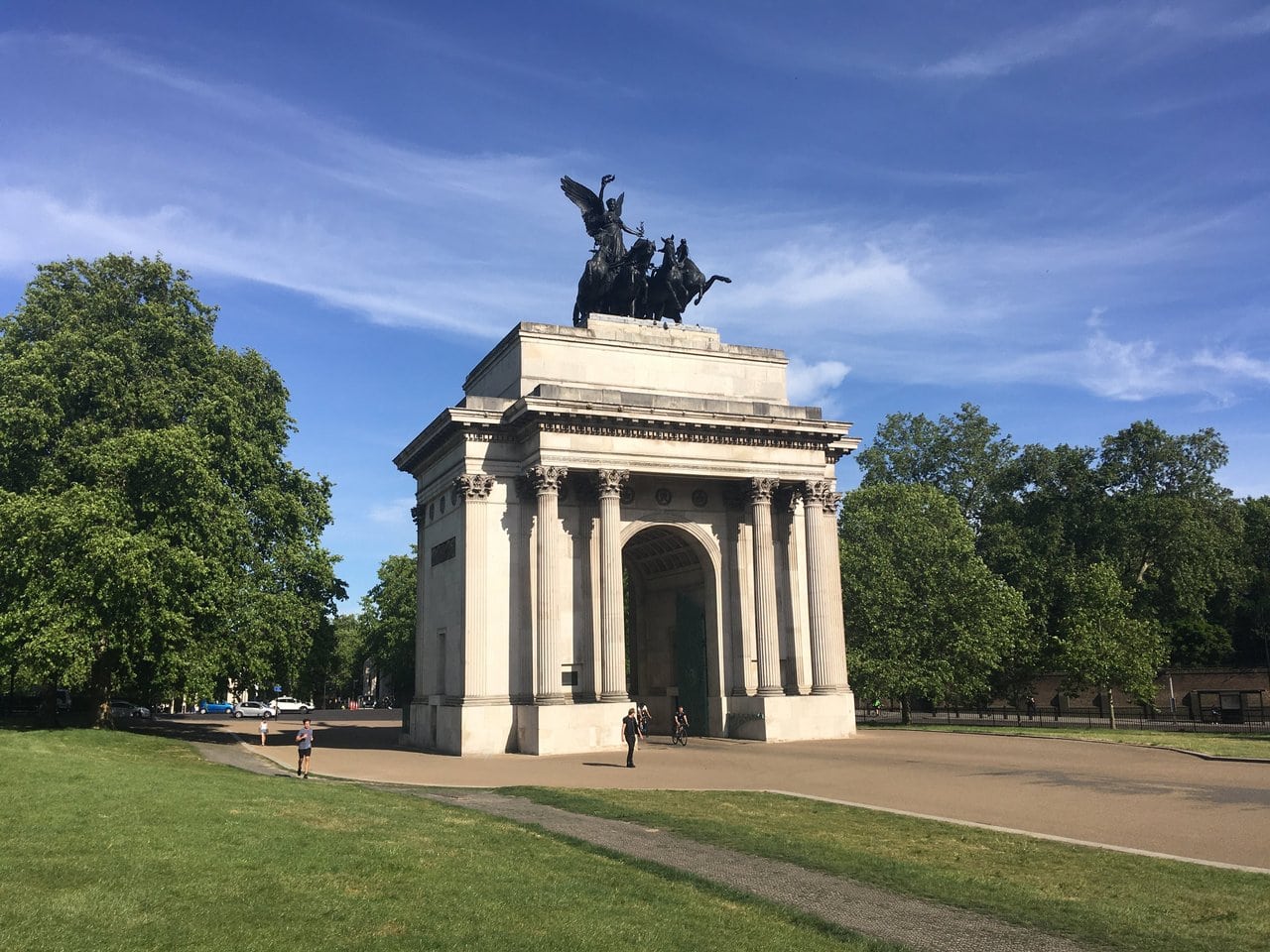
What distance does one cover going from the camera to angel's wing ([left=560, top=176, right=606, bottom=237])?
46906 mm

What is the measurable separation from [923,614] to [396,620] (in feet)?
185

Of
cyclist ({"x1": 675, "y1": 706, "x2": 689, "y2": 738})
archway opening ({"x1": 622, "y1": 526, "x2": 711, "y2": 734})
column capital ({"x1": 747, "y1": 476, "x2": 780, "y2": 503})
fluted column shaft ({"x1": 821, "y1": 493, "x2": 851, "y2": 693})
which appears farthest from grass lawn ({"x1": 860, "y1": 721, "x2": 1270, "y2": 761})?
column capital ({"x1": 747, "y1": 476, "x2": 780, "y2": 503})

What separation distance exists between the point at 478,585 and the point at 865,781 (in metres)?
18.8

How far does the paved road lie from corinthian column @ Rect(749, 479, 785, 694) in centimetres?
304

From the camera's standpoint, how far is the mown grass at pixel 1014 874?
1134 centimetres

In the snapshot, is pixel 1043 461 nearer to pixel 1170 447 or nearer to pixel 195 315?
pixel 1170 447

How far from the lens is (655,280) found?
46.6 metres

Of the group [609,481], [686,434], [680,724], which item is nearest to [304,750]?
[680,724]

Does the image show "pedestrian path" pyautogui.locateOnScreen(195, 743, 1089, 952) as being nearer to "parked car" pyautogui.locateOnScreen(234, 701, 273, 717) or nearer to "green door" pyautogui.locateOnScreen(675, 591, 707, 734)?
"green door" pyautogui.locateOnScreen(675, 591, 707, 734)

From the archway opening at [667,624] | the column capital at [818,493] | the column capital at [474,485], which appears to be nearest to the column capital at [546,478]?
the column capital at [474,485]

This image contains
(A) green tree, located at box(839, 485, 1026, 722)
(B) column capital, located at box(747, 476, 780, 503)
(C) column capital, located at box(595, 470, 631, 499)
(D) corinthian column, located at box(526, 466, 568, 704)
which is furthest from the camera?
(A) green tree, located at box(839, 485, 1026, 722)

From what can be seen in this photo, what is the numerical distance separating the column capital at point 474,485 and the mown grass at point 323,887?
21.4 m

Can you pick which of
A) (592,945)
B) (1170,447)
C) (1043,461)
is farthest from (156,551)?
(1170,447)

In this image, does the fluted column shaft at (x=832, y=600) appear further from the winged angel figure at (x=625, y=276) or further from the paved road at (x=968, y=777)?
the winged angel figure at (x=625, y=276)
